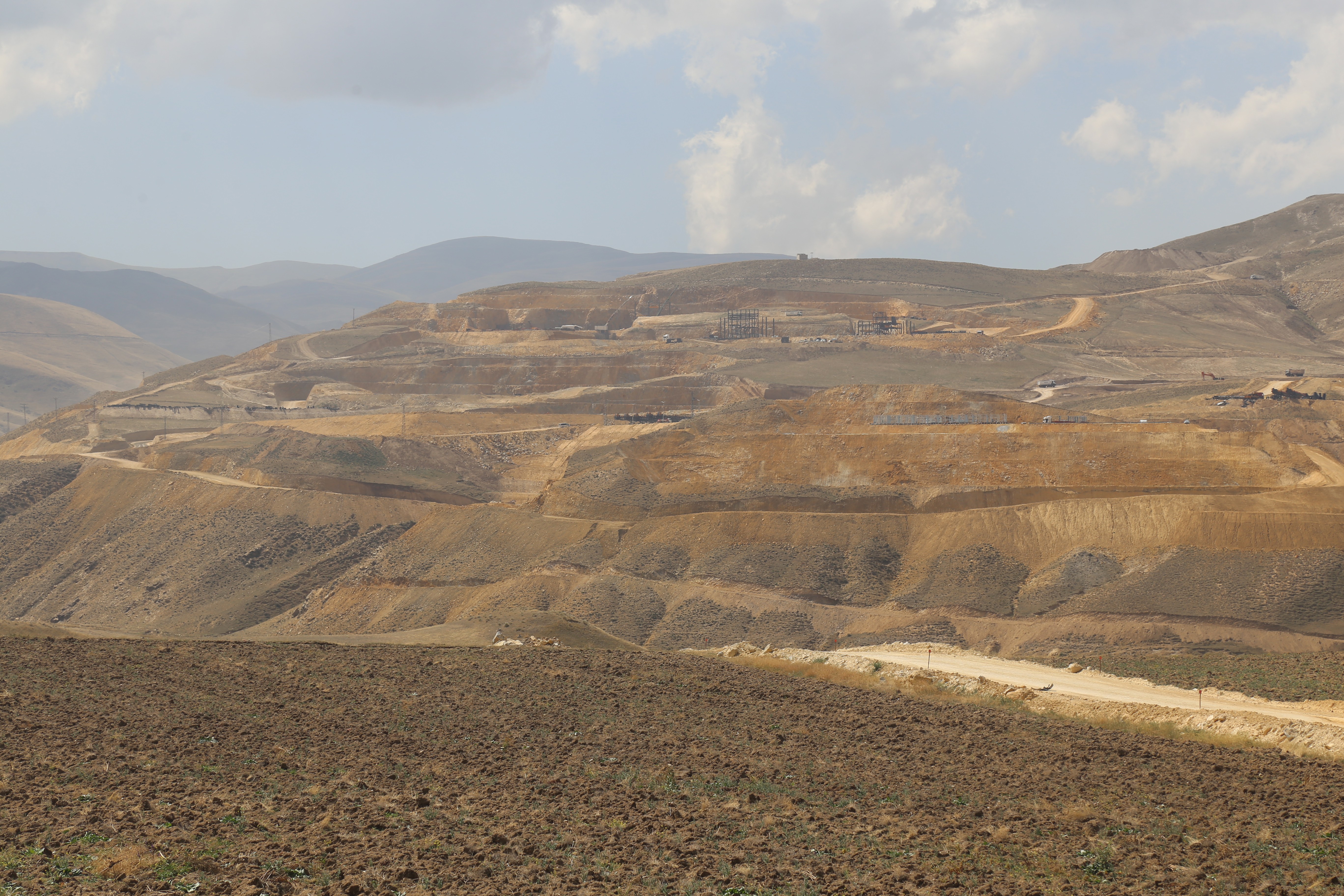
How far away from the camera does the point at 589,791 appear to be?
17.1 meters

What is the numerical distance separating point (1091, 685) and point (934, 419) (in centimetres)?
4457

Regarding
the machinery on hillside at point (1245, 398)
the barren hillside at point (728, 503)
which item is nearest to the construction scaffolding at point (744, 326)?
the barren hillside at point (728, 503)

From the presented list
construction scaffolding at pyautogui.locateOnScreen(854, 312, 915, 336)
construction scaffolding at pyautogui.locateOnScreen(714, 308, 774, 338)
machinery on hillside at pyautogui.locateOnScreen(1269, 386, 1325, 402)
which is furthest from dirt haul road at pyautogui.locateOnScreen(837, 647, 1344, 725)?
construction scaffolding at pyautogui.locateOnScreen(714, 308, 774, 338)

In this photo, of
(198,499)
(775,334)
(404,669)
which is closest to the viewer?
(404,669)

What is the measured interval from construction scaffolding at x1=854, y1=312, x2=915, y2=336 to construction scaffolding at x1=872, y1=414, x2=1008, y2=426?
225 feet

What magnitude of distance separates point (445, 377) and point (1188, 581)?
335 ft

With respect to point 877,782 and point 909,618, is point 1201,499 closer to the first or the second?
point 909,618

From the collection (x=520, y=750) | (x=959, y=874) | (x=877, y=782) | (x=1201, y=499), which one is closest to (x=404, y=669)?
(x=520, y=750)

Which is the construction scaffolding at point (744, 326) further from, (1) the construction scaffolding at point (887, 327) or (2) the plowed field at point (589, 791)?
(2) the plowed field at point (589, 791)

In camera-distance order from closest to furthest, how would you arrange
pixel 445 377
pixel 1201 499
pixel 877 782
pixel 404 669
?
pixel 877 782, pixel 404 669, pixel 1201 499, pixel 445 377

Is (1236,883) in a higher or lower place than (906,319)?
lower

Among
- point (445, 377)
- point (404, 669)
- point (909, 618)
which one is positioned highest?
point (445, 377)

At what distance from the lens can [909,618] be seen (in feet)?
162

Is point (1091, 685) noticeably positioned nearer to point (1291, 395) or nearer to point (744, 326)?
point (1291, 395)
